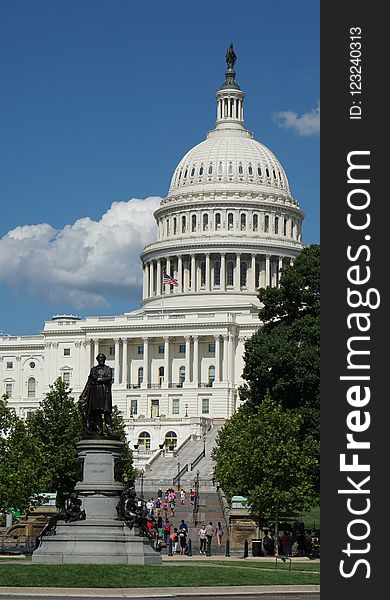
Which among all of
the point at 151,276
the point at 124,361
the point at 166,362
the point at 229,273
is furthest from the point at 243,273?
the point at 124,361

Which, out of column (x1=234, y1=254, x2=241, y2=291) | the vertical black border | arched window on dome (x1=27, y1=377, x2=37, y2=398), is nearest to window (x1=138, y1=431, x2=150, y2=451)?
arched window on dome (x1=27, y1=377, x2=37, y2=398)

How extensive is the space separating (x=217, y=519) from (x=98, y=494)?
Result: 120ft

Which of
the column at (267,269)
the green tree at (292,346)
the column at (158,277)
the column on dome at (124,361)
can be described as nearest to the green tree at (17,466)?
the green tree at (292,346)

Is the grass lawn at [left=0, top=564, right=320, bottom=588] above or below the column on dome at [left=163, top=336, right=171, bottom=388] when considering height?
below

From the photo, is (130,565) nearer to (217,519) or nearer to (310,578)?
(310,578)

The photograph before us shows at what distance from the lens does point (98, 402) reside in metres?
46.6

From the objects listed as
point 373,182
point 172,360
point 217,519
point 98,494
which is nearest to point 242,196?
point 172,360

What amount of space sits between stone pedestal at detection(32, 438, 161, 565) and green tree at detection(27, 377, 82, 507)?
114 feet

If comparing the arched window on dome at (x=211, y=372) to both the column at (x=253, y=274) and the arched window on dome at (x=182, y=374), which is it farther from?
the column at (x=253, y=274)

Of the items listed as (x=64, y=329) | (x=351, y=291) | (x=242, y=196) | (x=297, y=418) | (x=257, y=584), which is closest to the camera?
(x=351, y=291)

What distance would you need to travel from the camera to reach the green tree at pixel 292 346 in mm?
79688

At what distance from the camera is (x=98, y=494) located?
45531 millimetres

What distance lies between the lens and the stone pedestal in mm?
43938

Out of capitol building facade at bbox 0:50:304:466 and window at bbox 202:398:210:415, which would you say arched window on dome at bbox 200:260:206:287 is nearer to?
capitol building facade at bbox 0:50:304:466
